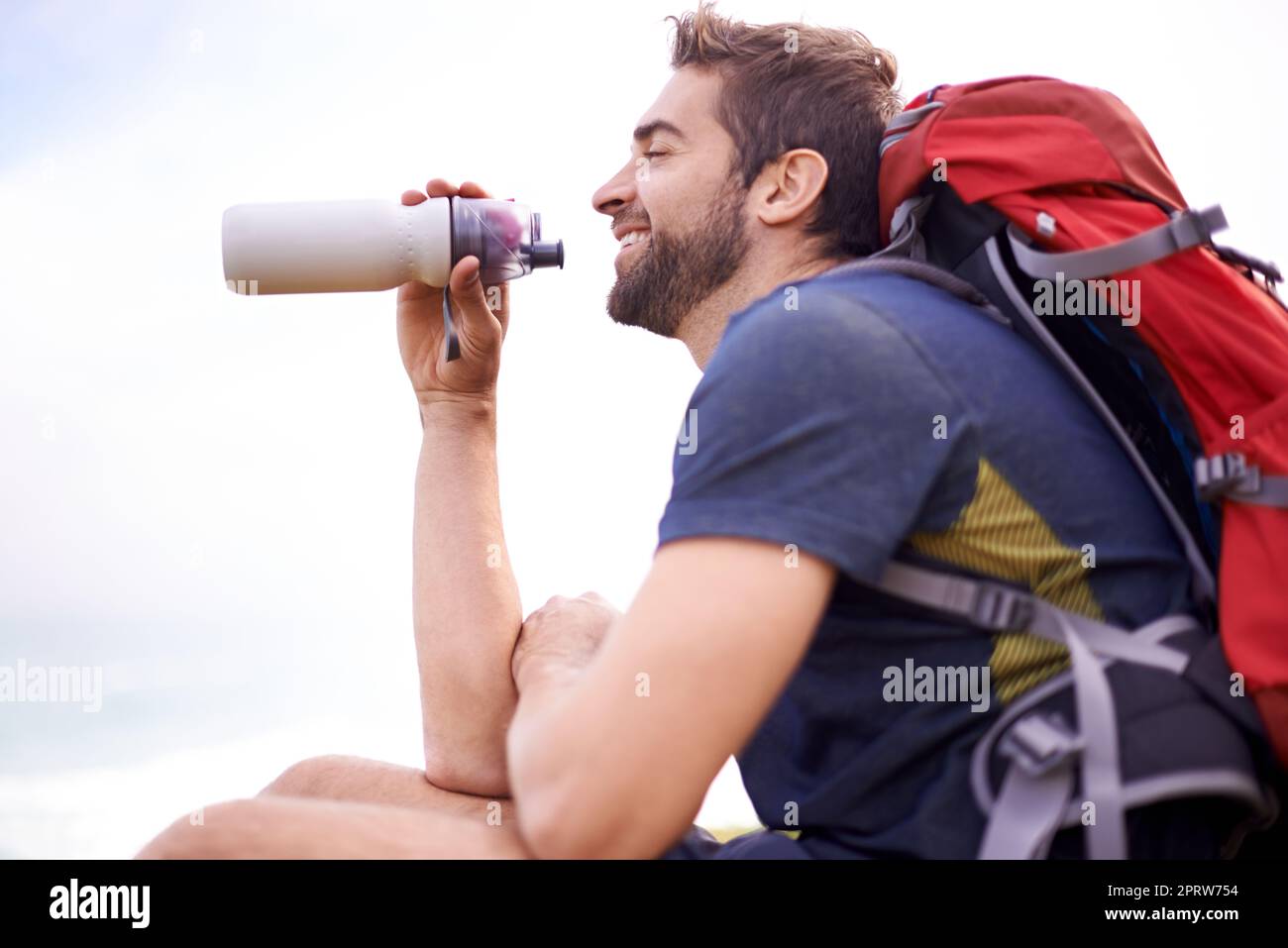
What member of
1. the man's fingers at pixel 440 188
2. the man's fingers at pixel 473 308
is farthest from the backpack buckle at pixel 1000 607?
the man's fingers at pixel 440 188

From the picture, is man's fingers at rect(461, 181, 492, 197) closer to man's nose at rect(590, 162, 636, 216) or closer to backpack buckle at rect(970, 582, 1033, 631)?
man's nose at rect(590, 162, 636, 216)

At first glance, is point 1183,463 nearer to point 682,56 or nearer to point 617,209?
point 617,209

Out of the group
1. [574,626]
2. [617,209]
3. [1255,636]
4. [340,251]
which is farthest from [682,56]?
[1255,636]

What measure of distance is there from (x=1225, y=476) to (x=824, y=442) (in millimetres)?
701

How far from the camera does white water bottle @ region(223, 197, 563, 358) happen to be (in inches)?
112

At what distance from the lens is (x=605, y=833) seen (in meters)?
1.67

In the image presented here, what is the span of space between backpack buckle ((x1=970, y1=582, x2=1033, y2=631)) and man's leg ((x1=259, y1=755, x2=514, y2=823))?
4.44 feet

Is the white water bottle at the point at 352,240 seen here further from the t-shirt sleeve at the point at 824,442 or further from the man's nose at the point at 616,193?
the t-shirt sleeve at the point at 824,442

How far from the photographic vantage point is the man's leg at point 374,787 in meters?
2.87

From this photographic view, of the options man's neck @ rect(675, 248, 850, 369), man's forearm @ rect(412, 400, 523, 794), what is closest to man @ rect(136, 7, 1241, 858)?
man's forearm @ rect(412, 400, 523, 794)

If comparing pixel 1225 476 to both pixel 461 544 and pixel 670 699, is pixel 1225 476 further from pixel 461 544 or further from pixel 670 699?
pixel 461 544

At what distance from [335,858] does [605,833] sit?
43 centimetres

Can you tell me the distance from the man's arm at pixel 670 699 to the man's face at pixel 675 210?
1521 mm

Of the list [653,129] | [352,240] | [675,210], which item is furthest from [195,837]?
[653,129]
